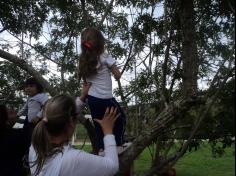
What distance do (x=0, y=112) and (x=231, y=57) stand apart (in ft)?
7.90

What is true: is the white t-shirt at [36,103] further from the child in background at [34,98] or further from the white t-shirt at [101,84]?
the white t-shirt at [101,84]

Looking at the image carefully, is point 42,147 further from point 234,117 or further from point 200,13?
point 200,13

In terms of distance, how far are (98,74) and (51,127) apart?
1345 millimetres

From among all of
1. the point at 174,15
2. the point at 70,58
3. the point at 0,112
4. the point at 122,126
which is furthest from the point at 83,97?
the point at 70,58

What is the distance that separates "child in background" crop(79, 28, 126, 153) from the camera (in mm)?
3709

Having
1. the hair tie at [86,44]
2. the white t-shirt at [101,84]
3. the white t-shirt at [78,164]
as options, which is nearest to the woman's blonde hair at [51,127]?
the white t-shirt at [78,164]

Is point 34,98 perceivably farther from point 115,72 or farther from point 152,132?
point 152,132

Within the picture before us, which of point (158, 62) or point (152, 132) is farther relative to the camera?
point (158, 62)

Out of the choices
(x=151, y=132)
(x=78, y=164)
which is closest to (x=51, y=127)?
(x=78, y=164)

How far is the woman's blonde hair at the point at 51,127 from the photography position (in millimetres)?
2643

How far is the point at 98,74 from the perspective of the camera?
3.93 m

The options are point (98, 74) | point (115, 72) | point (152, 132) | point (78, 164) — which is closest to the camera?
point (78, 164)

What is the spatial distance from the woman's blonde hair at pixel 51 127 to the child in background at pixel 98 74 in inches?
41.0

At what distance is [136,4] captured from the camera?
689cm
